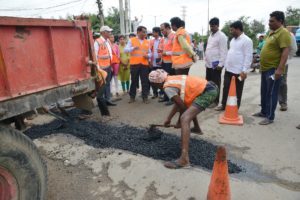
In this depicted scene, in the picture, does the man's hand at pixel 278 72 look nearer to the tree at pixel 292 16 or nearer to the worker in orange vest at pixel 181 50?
the worker in orange vest at pixel 181 50

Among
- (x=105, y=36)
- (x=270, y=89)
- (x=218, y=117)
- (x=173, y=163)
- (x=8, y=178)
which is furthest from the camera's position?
(x=105, y=36)

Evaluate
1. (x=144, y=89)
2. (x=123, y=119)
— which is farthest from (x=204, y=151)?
(x=144, y=89)

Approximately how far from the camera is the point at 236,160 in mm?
3752

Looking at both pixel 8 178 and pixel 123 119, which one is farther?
pixel 123 119

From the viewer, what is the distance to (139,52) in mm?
6758

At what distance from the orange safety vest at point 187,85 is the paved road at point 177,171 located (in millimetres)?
962

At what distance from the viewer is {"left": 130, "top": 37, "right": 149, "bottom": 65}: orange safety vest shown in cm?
676

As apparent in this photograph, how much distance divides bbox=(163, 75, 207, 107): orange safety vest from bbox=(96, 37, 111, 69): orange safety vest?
9.81ft

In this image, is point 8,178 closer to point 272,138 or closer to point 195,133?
point 195,133

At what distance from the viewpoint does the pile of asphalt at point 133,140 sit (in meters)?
3.76

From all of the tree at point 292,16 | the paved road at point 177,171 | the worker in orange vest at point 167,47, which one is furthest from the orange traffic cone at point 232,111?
the tree at point 292,16

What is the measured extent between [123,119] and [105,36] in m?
2.14

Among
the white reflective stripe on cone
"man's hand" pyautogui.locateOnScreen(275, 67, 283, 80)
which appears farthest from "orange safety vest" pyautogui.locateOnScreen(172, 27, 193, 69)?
"man's hand" pyautogui.locateOnScreen(275, 67, 283, 80)

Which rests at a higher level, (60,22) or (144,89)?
(60,22)
